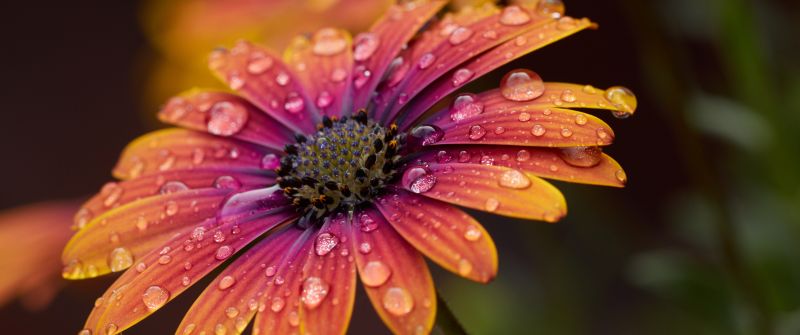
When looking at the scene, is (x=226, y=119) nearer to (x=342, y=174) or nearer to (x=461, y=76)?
(x=342, y=174)

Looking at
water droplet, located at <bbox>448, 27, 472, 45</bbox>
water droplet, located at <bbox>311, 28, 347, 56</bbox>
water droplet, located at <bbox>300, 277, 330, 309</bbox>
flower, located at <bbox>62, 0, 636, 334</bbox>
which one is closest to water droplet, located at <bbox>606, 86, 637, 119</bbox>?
flower, located at <bbox>62, 0, 636, 334</bbox>

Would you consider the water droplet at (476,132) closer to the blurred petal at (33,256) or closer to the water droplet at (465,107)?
the water droplet at (465,107)

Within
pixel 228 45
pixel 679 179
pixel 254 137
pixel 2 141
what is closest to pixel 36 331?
pixel 2 141

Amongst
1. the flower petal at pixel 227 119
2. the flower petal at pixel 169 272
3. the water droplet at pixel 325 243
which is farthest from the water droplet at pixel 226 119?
the water droplet at pixel 325 243

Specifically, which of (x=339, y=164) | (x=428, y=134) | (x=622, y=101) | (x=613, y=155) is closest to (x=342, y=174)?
(x=339, y=164)

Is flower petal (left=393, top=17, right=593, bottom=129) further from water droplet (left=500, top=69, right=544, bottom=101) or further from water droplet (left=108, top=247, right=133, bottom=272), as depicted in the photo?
water droplet (left=108, top=247, right=133, bottom=272)
